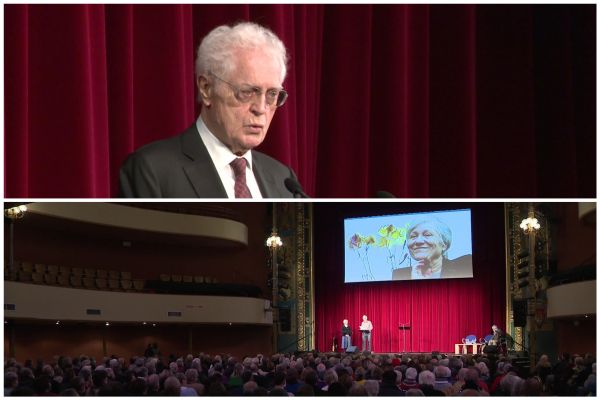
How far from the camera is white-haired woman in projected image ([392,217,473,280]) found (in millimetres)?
6439

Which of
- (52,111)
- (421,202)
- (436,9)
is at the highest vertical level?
(436,9)

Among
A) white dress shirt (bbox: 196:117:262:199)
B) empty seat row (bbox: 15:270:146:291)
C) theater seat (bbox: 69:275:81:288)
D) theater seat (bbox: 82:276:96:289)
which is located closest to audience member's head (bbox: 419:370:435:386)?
empty seat row (bbox: 15:270:146:291)

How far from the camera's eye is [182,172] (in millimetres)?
4582

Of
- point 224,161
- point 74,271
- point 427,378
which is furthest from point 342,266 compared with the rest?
point 74,271

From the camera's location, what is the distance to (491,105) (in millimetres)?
6621

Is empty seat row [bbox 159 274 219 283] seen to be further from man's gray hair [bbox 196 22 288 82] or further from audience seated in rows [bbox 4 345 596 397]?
man's gray hair [bbox 196 22 288 82]

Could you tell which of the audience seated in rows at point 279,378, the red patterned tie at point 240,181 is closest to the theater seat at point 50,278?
the audience seated in rows at point 279,378

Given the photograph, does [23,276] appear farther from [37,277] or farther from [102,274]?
[37,277]

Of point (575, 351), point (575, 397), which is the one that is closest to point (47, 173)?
point (575, 397)

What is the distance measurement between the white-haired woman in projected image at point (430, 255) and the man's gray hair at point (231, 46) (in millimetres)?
1920

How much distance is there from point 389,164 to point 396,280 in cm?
152

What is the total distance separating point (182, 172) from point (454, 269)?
3905 mm

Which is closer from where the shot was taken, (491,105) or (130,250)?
(491,105)

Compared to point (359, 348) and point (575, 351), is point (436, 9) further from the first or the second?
point (359, 348)
